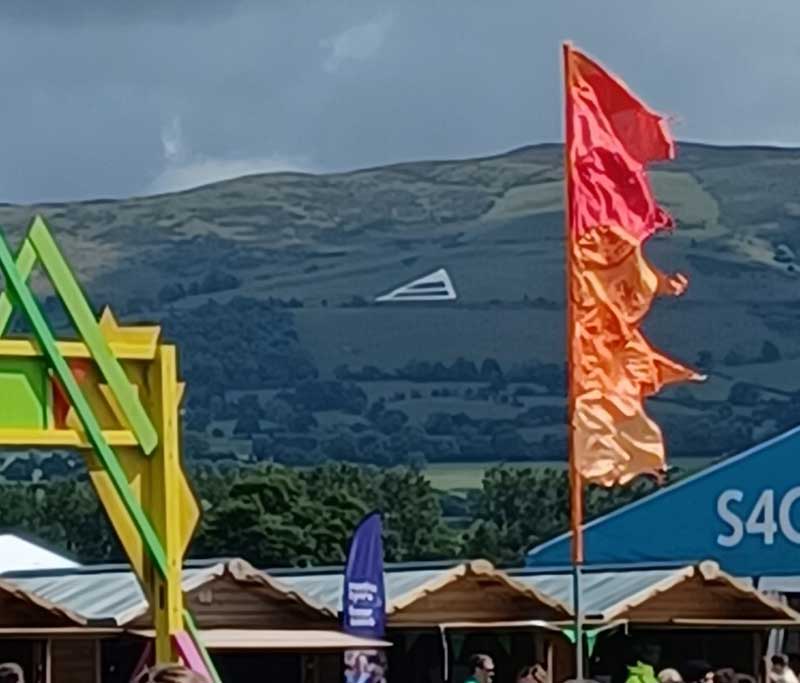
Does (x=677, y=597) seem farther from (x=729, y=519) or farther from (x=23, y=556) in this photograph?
(x=23, y=556)

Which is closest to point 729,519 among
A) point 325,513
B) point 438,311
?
point 325,513

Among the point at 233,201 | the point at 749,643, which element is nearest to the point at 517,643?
the point at 749,643

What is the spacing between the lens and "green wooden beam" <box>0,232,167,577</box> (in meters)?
9.01

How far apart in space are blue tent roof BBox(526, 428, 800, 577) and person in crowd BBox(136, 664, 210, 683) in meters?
17.7

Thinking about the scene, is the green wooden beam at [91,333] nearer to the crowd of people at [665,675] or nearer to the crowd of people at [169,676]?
the crowd of people at [169,676]

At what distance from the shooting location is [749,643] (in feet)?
93.4

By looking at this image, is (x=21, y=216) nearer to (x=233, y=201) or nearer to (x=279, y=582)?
(x=233, y=201)

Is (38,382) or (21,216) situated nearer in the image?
(38,382)

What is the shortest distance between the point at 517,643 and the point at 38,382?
1867 cm

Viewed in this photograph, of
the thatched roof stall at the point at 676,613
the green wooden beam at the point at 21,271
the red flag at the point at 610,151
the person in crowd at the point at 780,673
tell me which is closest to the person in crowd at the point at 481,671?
the person in crowd at the point at 780,673

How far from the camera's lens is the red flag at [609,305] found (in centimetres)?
1437

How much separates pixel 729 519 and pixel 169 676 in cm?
1863

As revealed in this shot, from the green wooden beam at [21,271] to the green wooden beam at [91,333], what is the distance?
0.05 metres

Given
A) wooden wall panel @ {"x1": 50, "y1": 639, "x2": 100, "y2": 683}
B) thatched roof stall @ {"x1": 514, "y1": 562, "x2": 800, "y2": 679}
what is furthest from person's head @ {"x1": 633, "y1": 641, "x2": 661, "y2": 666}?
wooden wall panel @ {"x1": 50, "y1": 639, "x2": 100, "y2": 683}
